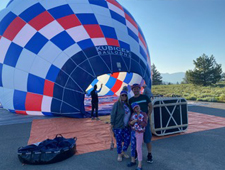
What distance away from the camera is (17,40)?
7070mm

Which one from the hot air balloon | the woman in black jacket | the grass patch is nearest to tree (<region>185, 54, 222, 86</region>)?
the grass patch

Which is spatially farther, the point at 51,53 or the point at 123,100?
the point at 51,53

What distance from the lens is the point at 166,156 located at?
132 inches

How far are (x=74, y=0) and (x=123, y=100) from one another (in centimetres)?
563

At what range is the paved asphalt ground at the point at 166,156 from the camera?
3002 millimetres

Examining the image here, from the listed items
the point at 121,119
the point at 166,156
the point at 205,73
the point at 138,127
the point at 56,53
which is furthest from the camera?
the point at 205,73

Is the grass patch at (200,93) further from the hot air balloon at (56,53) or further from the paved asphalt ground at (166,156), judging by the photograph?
the hot air balloon at (56,53)

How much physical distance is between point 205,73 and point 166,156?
32.3 m

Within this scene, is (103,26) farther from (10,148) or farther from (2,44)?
(10,148)

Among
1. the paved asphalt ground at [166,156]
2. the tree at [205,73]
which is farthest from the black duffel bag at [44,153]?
the tree at [205,73]

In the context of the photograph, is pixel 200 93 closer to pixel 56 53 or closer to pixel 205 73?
pixel 205 73

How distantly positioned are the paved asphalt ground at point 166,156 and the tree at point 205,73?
1184 inches

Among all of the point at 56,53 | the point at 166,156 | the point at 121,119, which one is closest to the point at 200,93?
the point at 56,53

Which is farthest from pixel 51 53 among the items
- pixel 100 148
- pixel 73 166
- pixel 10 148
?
pixel 73 166
